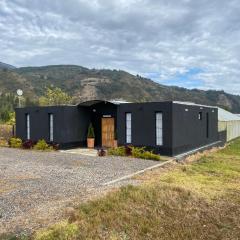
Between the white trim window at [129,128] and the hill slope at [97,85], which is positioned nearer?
the white trim window at [129,128]

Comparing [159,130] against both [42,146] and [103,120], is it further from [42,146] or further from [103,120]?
[42,146]

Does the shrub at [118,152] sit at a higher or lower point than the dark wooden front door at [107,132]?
lower

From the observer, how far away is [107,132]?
21.3 meters

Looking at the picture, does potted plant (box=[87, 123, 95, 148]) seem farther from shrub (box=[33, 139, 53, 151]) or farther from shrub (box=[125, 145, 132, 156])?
shrub (box=[125, 145, 132, 156])

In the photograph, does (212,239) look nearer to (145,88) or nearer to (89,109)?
(89,109)

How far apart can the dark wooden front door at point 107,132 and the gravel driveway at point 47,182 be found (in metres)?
4.54

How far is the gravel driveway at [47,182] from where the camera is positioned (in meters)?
7.29

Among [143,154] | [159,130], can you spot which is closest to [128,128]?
[159,130]

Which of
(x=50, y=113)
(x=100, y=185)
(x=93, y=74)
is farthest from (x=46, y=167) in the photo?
(x=93, y=74)

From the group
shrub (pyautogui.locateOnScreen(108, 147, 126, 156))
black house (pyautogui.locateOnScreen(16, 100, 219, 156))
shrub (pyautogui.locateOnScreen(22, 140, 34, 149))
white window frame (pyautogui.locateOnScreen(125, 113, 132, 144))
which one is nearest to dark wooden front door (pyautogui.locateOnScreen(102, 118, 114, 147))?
black house (pyautogui.locateOnScreen(16, 100, 219, 156))

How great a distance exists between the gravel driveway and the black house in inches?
98.0

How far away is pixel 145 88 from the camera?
283 ft

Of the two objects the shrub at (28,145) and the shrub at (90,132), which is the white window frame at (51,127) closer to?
the shrub at (28,145)

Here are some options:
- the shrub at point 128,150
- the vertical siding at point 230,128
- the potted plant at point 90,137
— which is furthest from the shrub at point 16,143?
the vertical siding at point 230,128
